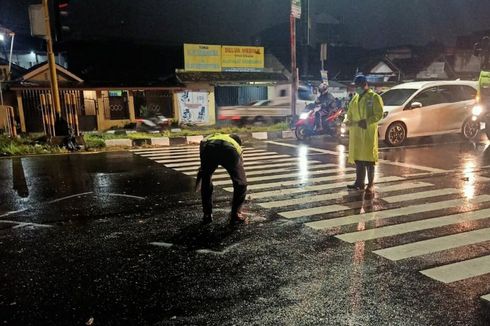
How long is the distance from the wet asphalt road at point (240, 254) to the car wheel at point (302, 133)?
7.07 m

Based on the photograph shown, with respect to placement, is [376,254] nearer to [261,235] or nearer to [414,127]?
[261,235]

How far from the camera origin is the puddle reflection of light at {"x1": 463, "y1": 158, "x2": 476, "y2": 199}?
6.83 meters

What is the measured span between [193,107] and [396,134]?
14.1 m

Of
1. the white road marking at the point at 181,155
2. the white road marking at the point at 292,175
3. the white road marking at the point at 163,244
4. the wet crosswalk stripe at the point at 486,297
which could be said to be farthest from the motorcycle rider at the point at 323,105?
the wet crosswalk stripe at the point at 486,297

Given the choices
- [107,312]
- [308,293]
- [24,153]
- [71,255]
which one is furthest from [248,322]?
[24,153]

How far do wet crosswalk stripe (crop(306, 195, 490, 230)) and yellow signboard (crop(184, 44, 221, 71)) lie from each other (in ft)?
65.6

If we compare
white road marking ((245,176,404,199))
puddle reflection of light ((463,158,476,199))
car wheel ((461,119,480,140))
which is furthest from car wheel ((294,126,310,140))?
white road marking ((245,176,404,199))

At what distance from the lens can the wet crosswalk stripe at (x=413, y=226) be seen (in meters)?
4.91

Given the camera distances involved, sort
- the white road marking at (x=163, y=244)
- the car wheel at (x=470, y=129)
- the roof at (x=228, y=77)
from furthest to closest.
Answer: the roof at (x=228, y=77) < the car wheel at (x=470, y=129) < the white road marking at (x=163, y=244)

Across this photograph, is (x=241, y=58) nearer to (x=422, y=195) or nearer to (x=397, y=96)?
(x=397, y=96)

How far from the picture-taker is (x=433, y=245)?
4578 mm

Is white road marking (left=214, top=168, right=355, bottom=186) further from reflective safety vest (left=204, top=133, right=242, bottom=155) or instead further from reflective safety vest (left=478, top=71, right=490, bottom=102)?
reflective safety vest (left=478, top=71, right=490, bottom=102)

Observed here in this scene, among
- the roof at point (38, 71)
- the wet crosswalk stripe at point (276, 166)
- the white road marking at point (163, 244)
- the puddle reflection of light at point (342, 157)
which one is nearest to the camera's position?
the white road marking at point (163, 244)

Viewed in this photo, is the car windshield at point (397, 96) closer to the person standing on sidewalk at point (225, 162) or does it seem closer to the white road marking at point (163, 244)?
the person standing on sidewalk at point (225, 162)
